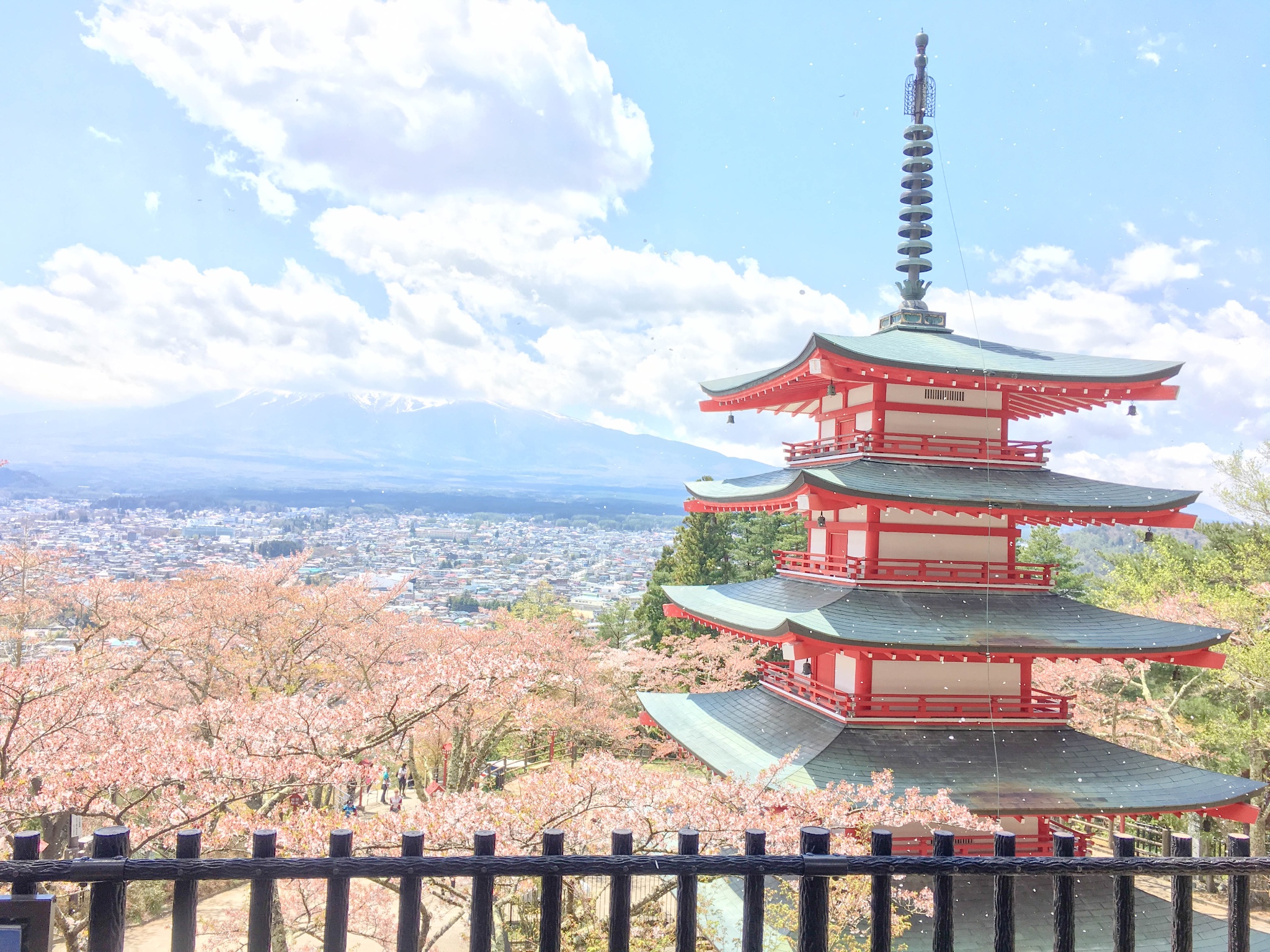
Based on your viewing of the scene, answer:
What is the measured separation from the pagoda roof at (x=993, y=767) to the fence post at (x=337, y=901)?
658cm

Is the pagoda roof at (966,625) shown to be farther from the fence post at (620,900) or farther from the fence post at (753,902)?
the fence post at (620,900)

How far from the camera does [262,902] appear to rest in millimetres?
2227

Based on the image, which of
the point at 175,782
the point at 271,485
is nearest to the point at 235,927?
the point at 175,782

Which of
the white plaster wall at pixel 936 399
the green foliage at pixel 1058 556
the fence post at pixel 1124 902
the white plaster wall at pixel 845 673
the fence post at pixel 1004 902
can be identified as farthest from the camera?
the green foliage at pixel 1058 556

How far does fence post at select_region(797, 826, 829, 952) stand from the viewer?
7.61 feet

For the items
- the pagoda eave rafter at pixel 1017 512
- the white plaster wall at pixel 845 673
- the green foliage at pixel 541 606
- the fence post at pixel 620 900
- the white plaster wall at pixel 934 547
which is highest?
the pagoda eave rafter at pixel 1017 512

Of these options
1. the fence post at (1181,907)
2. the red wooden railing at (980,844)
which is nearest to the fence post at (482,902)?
the fence post at (1181,907)

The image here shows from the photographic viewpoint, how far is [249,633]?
16.8 metres

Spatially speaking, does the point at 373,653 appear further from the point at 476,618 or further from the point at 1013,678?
the point at 476,618

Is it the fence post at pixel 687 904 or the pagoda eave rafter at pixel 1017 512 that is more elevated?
the pagoda eave rafter at pixel 1017 512

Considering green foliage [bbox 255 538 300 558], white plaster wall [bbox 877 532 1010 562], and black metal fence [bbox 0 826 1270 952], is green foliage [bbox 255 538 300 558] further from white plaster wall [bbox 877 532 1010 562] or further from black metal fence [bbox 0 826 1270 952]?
black metal fence [bbox 0 826 1270 952]

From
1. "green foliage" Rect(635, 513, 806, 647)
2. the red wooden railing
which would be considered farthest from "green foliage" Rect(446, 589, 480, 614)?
the red wooden railing

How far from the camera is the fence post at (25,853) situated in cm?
199

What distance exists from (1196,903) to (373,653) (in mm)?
18486
